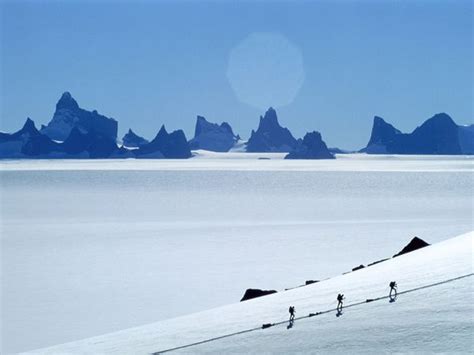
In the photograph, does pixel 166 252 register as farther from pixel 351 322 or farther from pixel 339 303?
pixel 351 322

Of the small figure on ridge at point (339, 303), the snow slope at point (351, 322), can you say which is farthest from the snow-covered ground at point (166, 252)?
the small figure on ridge at point (339, 303)

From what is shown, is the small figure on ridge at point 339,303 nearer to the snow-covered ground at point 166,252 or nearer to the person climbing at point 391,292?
the person climbing at point 391,292

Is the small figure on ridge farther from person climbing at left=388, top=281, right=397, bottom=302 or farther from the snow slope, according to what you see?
person climbing at left=388, top=281, right=397, bottom=302

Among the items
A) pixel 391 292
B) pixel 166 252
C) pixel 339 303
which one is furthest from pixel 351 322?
pixel 166 252

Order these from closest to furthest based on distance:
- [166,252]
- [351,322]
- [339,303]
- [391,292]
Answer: [351,322], [339,303], [391,292], [166,252]

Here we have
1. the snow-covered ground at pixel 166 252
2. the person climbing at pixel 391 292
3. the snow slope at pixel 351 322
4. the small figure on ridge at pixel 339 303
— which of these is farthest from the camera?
the snow-covered ground at pixel 166 252

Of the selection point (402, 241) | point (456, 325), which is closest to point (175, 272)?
point (402, 241)

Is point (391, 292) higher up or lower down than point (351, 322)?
higher up

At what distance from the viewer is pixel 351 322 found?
1572 cm

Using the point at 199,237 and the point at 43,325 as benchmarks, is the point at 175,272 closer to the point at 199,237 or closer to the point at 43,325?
the point at 43,325

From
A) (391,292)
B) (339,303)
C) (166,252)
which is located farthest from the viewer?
(166,252)

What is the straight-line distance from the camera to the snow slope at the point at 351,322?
14.1 metres

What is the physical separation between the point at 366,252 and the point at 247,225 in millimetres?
24382

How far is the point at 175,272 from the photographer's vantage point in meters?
39.5
